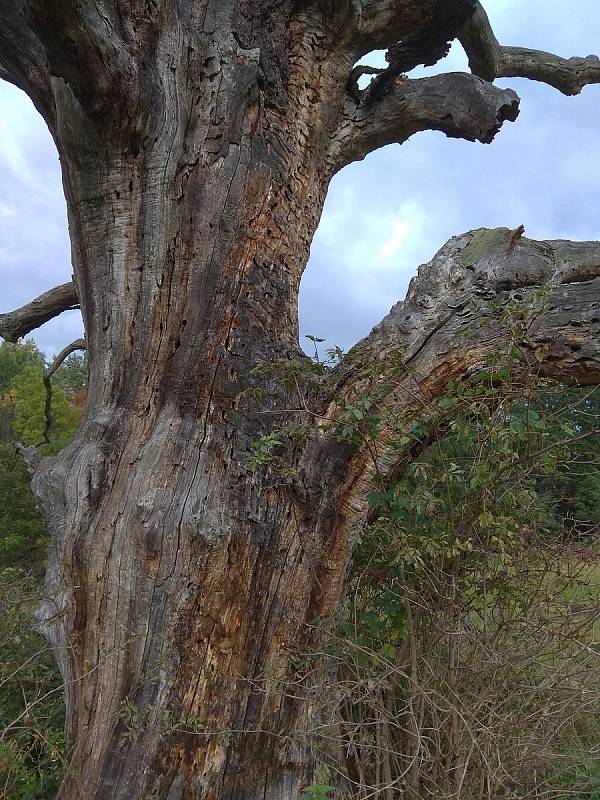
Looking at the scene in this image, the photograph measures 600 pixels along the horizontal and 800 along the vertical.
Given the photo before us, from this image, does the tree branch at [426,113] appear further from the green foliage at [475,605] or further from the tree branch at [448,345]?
the green foliage at [475,605]

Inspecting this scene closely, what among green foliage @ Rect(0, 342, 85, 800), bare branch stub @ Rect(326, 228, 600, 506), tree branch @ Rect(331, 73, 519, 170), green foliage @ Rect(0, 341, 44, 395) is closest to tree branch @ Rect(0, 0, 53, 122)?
tree branch @ Rect(331, 73, 519, 170)

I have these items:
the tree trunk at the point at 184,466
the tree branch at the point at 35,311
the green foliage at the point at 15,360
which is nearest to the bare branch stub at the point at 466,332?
the tree trunk at the point at 184,466

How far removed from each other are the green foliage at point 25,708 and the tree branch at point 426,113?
3.64 m

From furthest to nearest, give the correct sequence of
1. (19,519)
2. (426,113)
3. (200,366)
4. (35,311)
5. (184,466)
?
1. (19,519)
2. (35,311)
3. (426,113)
4. (200,366)
5. (184,466)

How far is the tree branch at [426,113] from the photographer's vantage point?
3.86 metres

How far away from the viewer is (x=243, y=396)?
292 cm

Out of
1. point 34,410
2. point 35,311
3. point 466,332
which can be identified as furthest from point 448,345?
point 34,410

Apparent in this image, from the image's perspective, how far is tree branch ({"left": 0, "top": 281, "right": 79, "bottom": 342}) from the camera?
4.85 metres

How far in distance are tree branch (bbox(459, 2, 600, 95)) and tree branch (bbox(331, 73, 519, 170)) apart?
3.99 feet

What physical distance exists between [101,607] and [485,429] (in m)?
1.93

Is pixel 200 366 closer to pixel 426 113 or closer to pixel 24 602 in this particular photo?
pixel 24 602

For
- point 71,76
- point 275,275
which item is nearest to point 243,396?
point 275,275

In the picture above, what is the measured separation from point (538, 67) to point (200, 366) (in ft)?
14.8

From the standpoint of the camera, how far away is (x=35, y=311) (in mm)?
4895
